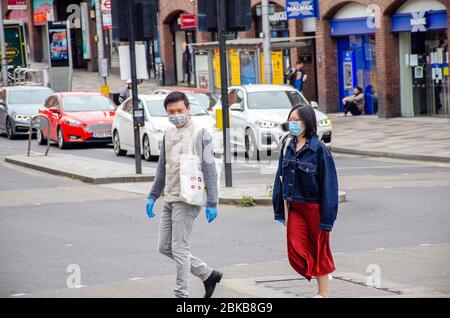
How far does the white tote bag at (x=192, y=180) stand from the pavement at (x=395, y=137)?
14.4m

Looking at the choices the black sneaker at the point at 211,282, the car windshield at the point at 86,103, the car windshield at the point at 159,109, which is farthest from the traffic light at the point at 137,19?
the black sneaker at the point at 211,282

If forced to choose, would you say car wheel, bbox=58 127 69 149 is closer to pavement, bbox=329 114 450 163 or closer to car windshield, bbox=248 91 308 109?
car windshield, bbox=248 91 308 109

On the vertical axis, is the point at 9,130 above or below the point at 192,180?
below

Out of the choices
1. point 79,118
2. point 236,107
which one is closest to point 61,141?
point 79,118

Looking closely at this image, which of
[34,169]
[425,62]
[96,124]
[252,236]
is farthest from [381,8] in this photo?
[252,236]

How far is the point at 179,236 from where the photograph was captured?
9188 mm

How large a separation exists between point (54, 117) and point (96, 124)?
1.54 meters

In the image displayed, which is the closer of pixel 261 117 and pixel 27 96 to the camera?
pixel 261 117

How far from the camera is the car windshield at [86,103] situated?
3011 cm

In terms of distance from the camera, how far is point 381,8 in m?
34.8

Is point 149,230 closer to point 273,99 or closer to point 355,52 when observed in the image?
point 273,99

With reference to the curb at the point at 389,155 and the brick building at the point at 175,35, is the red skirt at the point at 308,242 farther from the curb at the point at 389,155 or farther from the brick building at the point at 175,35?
the brick building at the point at 175,35

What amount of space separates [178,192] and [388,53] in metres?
26.6

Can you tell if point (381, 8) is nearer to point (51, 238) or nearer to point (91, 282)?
point (51, 238)
